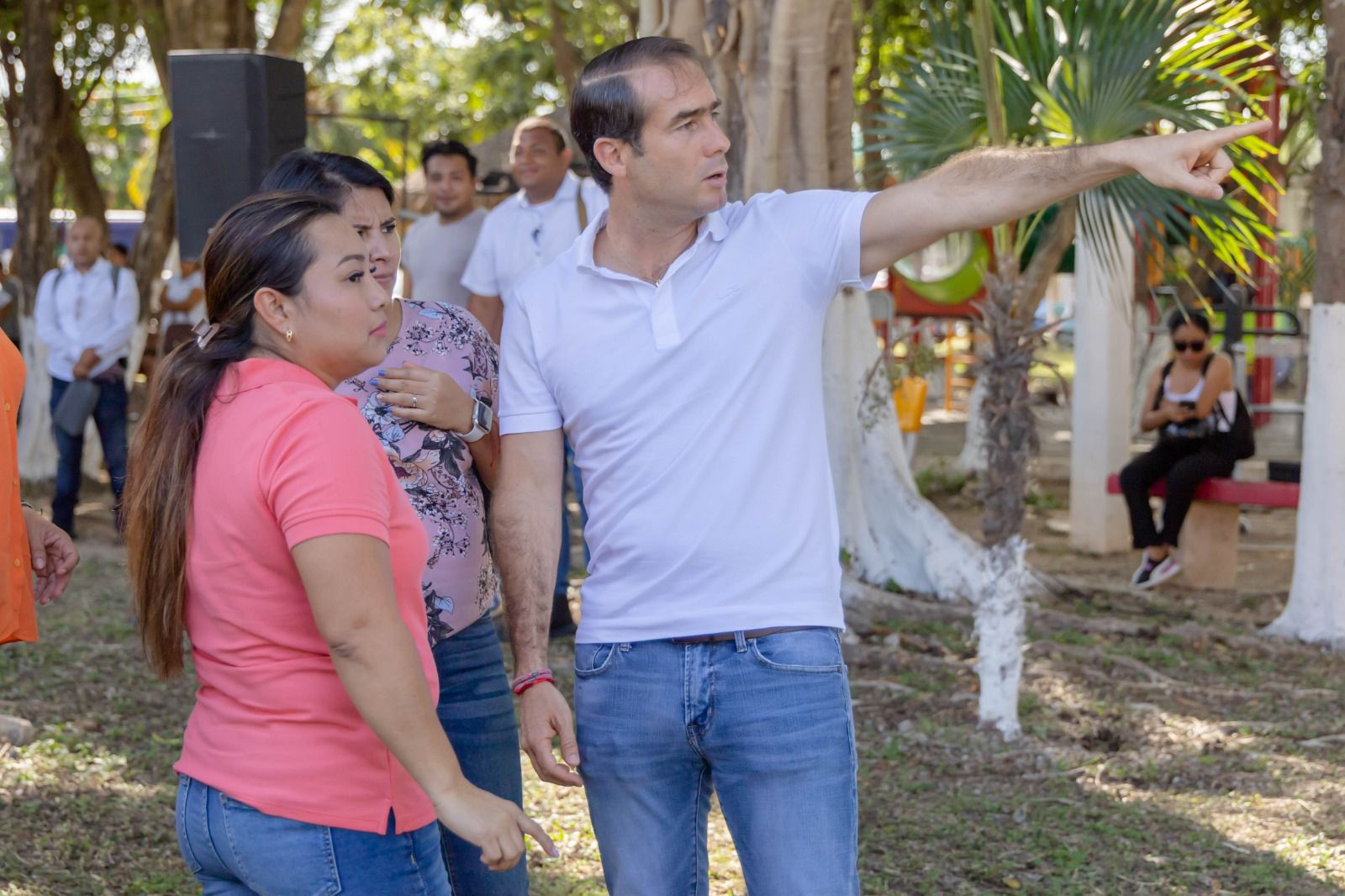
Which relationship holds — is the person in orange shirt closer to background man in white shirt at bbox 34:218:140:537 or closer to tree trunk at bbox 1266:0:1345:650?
tree trunk at bbox 1266:0:1345:650

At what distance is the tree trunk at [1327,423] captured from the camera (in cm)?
634

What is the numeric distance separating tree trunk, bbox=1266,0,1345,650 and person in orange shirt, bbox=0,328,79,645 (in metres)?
5.30

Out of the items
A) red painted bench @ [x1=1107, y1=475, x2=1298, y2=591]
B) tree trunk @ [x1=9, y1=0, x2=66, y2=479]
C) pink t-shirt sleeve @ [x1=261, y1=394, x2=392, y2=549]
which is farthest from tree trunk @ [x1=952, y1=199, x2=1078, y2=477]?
tree trunk @ [x1=9, y1=0, x2=66, y2=479]

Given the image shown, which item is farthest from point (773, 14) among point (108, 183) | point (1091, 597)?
point (108, 183)

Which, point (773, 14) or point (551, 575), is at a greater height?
point (773, 14)

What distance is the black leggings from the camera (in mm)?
7941

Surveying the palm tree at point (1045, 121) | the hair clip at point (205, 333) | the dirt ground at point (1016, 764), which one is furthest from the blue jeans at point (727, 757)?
the palm tree at point (1045, 121)

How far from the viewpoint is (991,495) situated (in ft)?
17.0

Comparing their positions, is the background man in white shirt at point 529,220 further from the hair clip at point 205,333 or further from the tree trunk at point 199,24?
the tree trunk at point 199,24

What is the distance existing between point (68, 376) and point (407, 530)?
797 centimetres

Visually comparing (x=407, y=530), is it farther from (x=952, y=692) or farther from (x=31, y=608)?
(x=952, y=692)

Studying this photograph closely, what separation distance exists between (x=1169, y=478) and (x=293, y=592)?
6894mm

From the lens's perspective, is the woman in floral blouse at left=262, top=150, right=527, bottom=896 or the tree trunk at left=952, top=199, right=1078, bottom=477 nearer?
the woman in floral blouse at left=262, top=150, right=527, bottom=896

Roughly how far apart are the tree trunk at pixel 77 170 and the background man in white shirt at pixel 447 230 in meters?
7.58
